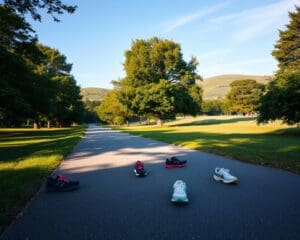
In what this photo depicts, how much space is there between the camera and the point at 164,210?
13.1ft

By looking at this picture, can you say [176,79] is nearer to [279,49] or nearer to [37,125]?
[279,49]

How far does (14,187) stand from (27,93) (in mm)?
22428

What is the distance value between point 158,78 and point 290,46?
Answer: 794 inches

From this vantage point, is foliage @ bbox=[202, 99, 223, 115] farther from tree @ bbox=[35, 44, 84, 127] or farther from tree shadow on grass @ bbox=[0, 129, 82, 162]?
tree shadow on grass @ bbox=[0, 129, 82, 162]

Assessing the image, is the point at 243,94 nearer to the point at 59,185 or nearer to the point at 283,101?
the point at 283,101

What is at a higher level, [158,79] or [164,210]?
[158,79]

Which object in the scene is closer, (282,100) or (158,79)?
(282,100)

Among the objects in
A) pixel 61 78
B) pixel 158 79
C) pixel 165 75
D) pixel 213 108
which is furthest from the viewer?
pixel 213 108

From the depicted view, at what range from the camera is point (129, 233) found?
321cm

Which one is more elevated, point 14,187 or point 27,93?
point 27,93

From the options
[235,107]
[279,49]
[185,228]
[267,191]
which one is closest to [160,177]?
[267,191]

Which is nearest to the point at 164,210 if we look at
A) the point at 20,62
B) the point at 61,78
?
the point at 20,62

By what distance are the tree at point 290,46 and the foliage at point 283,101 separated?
1471 cm

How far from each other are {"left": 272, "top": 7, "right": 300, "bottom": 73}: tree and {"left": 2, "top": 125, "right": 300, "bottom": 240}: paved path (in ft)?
113
